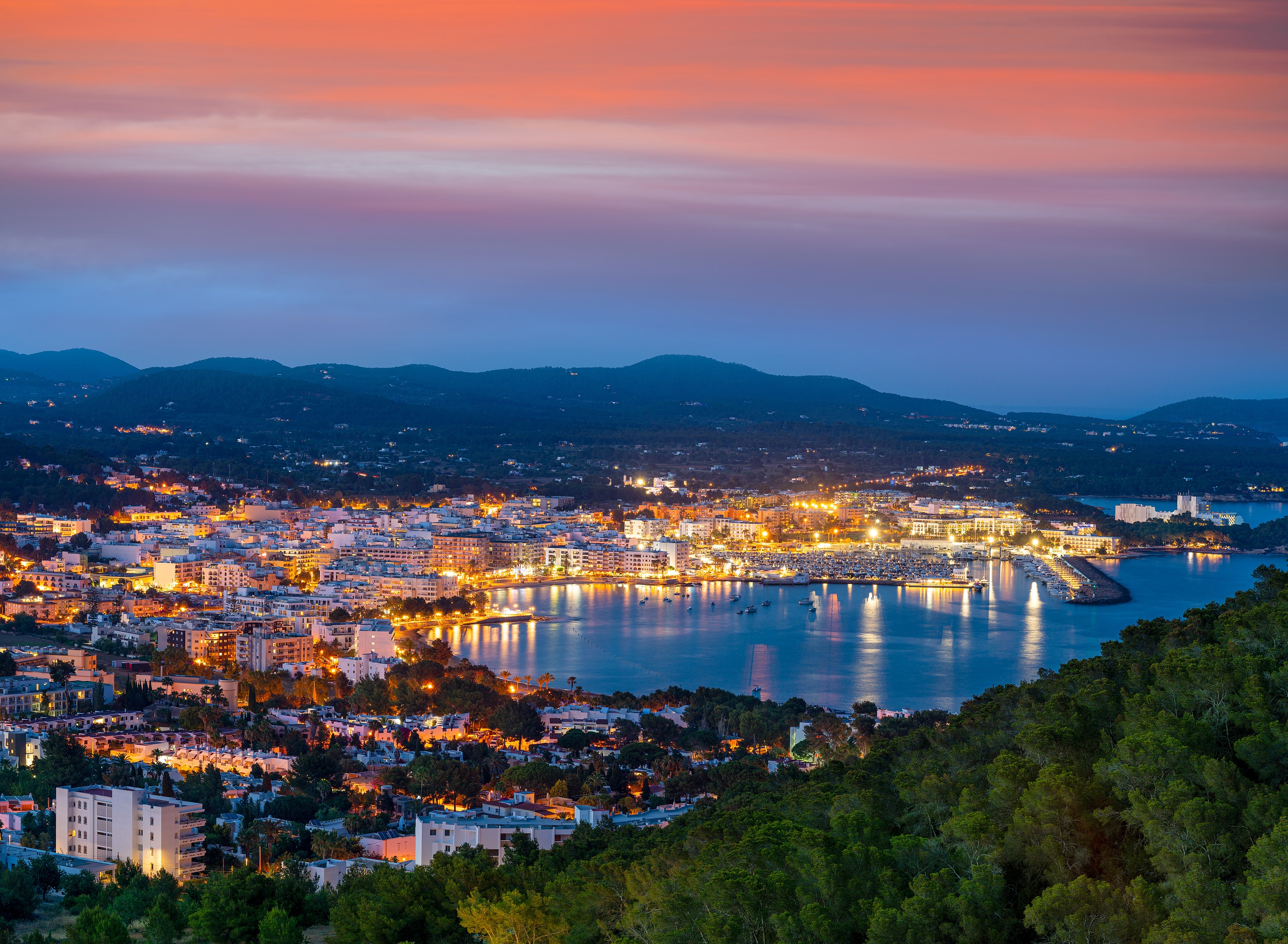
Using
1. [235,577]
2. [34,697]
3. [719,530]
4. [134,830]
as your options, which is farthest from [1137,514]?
[134,830]

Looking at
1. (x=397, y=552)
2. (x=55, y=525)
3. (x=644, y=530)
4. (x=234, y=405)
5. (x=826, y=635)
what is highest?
(x=234, y=405)

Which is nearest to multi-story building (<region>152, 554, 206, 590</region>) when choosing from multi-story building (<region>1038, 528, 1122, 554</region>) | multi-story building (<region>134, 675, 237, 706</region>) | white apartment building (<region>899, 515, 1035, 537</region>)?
multi-story building (<region>134, 675, 237, 706</region>)

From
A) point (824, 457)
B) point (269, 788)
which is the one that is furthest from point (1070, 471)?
point (269, 788)

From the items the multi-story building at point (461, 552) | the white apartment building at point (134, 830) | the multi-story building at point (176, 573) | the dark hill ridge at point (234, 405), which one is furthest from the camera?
the dark hill ridge at point (234, 405)

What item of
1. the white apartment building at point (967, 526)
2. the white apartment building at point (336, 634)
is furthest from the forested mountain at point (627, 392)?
the white apartment building at point (336, 634)

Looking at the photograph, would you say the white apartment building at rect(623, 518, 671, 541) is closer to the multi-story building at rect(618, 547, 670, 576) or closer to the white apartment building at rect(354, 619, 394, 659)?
the multi-story building at rect(618, 547, 670, 576)

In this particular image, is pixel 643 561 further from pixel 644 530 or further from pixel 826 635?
pixel 826 635

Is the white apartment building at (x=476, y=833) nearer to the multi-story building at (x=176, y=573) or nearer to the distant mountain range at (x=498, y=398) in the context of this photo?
the multi-story building at (x=176, y=573)
